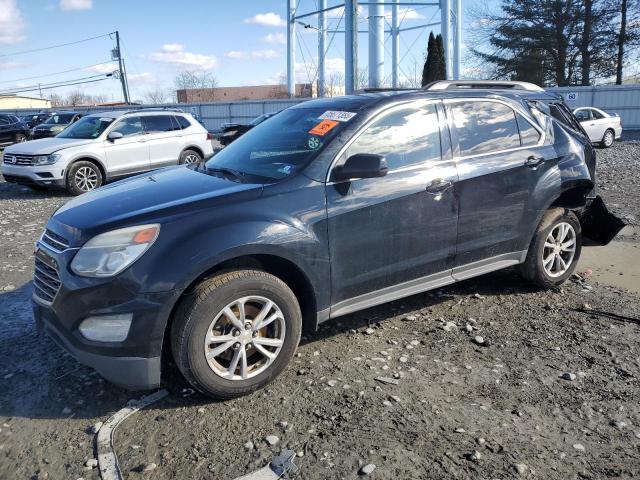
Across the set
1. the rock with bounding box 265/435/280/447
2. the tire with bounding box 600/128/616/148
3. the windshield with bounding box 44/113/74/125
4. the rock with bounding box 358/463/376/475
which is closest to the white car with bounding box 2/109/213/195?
the rock with bounding box 265/435/280/447

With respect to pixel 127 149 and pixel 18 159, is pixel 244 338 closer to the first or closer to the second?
pixel 127 149

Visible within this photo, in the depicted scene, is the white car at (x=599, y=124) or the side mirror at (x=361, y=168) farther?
the white car at (x=599, y=124)

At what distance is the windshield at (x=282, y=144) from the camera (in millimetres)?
3783

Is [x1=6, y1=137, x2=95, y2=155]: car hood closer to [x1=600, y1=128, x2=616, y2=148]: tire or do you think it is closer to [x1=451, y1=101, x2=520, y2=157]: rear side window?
[x1=451, y1=101, x2=520, y2=157]: rear side window

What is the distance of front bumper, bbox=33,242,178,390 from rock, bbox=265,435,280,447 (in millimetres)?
741

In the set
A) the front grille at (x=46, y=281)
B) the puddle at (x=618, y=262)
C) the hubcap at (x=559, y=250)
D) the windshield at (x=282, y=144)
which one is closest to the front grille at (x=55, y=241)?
the front grille at (x=46, y=281)

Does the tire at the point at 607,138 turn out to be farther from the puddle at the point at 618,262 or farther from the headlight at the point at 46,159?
the headlight at the point at 46,159

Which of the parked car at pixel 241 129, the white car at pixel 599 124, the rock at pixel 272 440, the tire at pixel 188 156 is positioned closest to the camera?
the rock at pixel 272 440

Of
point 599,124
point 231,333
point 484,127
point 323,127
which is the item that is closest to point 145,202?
point 231,333

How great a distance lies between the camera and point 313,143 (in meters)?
3.85

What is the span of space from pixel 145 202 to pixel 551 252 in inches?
143

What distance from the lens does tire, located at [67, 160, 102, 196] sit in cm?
1102

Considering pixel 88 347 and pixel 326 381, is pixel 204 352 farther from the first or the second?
pixel 326 381

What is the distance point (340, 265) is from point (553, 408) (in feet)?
5.15
